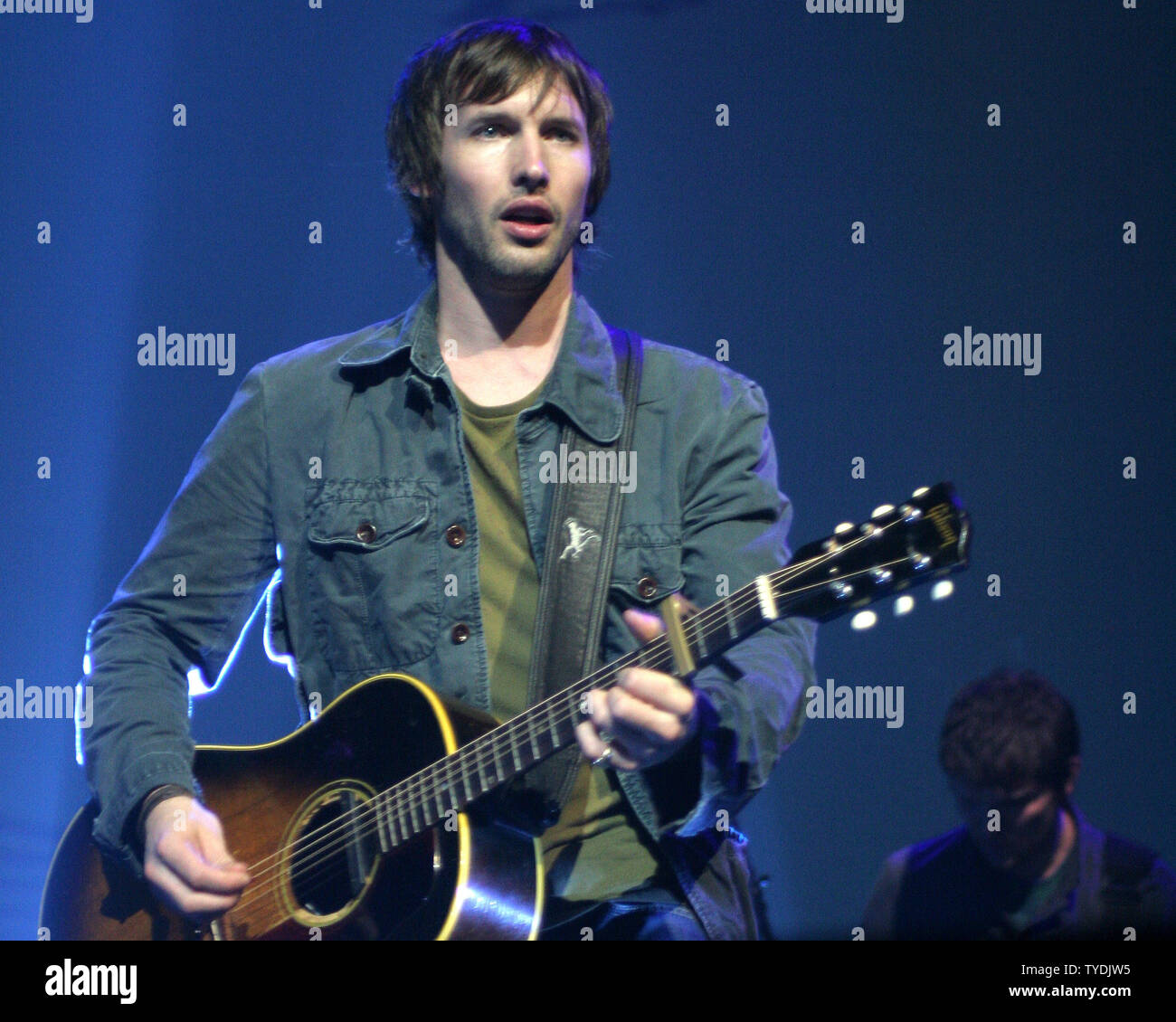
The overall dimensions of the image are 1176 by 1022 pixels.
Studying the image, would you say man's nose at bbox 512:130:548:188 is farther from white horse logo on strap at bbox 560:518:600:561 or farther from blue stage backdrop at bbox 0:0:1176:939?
blue stage backdrop at bbox 0:0:1176:939

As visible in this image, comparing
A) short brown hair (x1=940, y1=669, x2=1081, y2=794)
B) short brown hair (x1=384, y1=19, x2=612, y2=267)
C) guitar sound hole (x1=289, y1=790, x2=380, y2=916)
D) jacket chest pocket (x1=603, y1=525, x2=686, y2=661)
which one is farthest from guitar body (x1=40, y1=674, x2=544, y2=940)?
short brown hair (x1=940, y1=669, x2=1081, y2=794)

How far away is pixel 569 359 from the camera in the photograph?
2236 mm

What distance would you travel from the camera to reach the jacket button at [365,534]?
2.21 meters

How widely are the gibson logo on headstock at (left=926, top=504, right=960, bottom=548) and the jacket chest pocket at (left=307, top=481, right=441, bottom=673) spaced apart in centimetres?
87

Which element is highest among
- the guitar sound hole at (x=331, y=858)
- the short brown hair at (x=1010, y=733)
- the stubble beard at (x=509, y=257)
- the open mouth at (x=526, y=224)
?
the open mouth at (x=526, y=224)

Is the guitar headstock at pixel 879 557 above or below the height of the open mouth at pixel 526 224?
below

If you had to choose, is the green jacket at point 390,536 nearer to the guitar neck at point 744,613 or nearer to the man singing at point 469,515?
the man singing at point 469,515

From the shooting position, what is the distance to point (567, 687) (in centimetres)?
192

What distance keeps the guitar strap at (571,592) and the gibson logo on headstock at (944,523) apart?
0.59 m

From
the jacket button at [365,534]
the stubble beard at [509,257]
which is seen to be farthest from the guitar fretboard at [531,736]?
the stubble beard at [509,257]

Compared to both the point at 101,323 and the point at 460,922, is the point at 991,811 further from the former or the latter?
the point at 101,323

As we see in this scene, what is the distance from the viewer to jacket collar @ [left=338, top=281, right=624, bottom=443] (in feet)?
7.16

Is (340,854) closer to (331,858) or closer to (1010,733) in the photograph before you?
(331,858)

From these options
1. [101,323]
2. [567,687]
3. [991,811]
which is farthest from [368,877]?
[101,323]
